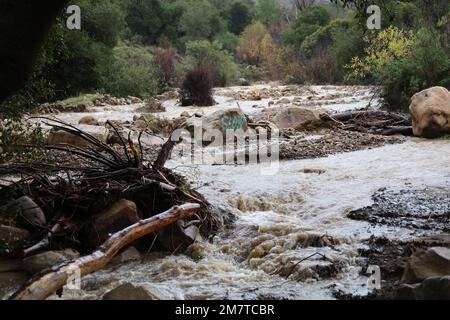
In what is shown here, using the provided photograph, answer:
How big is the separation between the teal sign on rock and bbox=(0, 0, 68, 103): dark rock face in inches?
281

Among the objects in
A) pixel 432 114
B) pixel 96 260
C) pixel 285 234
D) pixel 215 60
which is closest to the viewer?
pixel 96 260

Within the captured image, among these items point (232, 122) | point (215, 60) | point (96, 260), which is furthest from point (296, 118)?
point (215, 60)

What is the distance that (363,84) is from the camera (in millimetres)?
21438

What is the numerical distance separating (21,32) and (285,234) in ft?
9.16

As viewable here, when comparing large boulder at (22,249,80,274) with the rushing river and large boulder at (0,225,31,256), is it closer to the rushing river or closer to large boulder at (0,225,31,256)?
large boulder at (0,225,31,256)

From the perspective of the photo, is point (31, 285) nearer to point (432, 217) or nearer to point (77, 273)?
point (77, 273)

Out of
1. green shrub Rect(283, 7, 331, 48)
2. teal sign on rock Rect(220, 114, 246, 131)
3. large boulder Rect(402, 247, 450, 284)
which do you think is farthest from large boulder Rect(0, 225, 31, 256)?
green shrub Rect(283, 7, 331, 48)

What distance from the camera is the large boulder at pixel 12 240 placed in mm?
3695

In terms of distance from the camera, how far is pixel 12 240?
12.3 feet

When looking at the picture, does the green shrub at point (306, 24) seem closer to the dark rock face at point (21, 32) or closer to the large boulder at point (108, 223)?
the large boulder at point (108, 223)

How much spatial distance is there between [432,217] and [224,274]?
7.12 feet

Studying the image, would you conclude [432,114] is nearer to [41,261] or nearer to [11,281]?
[41,261]

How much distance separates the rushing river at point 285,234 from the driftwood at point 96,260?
9.8 inches
